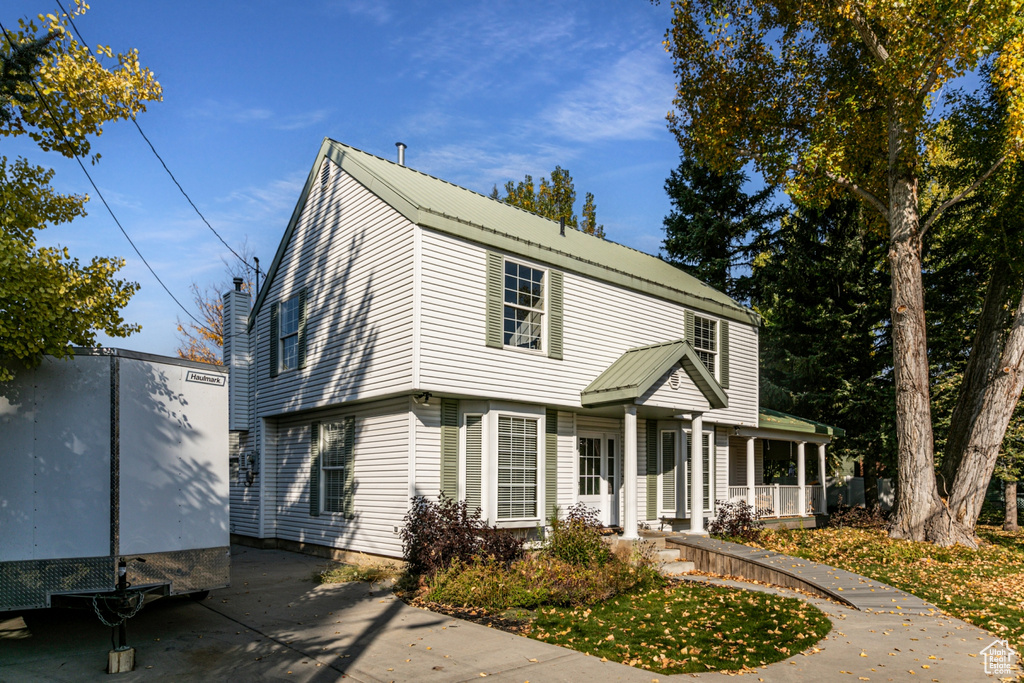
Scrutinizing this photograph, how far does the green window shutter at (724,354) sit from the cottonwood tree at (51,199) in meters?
14.5

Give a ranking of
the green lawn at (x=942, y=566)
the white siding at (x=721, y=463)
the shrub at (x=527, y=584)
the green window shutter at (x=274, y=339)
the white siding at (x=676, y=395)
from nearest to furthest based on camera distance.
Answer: the shrub at (x=527, y=584), the green lawn at (x=942, y=566), the white siding at (x=676, y=395), the green window shutter at (x=274, y=339), the white siding at (x=721, y=463)

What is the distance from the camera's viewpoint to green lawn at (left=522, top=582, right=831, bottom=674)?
7.26 m

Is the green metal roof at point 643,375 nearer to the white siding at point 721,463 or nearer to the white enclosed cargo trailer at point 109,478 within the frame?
the white siding at point 721,463

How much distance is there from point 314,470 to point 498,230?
6.57m

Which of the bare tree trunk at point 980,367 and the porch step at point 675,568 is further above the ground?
the bare tree trunk at point 980,367

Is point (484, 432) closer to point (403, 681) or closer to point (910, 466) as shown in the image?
point (403, 681)

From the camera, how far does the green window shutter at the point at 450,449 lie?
1261cm

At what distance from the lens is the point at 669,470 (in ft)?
56.4

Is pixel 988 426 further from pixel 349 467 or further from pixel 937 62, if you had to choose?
pixel 349 467

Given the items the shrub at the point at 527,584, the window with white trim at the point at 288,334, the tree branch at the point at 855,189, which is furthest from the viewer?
the tree branch at the point at 855,189

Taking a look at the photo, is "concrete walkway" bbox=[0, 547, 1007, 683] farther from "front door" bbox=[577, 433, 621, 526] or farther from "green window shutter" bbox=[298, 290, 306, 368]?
"green window shutter" bbox=[298, 290, 306, 368]

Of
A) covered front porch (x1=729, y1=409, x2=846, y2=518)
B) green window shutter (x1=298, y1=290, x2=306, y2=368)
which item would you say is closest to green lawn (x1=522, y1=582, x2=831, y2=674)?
covered front porch (x1=729, y1=409, x2=846, y2=518)

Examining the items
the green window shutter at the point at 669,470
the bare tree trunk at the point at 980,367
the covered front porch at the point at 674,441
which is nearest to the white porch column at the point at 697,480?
the covered front porch at the point at 674,441

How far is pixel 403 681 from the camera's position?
635 cm
